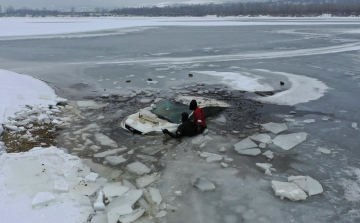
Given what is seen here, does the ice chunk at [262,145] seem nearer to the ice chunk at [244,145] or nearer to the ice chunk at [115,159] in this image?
the ice chunk at [244,145]

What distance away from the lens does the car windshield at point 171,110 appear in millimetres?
7305

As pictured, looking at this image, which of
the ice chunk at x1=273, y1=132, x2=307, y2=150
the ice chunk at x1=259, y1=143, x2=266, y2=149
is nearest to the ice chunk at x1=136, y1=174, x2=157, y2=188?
the ice chunk at x1=259, y1=143, x2=266, y2=149

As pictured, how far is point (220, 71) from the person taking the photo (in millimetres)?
14203

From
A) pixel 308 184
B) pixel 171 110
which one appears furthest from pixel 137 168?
pixel 308 184

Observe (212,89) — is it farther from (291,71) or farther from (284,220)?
(284,220)

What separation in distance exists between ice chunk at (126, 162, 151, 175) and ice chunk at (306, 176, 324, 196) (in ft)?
9.15

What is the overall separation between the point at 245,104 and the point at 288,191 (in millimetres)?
4872

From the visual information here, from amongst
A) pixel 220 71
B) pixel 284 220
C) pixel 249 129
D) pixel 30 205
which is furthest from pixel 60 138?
pixel 220 71

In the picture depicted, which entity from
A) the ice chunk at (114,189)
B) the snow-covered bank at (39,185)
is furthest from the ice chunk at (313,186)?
the snow-covered bank at (39,185)

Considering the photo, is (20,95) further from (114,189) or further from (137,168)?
(114,189)

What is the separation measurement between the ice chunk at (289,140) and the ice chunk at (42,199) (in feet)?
15.3

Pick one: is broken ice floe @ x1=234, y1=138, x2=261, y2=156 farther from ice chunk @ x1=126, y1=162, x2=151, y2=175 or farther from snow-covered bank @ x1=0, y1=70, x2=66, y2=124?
snow-covered bank @ x1=0, y1=70, x2=66, y2=124

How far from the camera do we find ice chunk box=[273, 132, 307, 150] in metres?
6.55

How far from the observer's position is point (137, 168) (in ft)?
18.4
